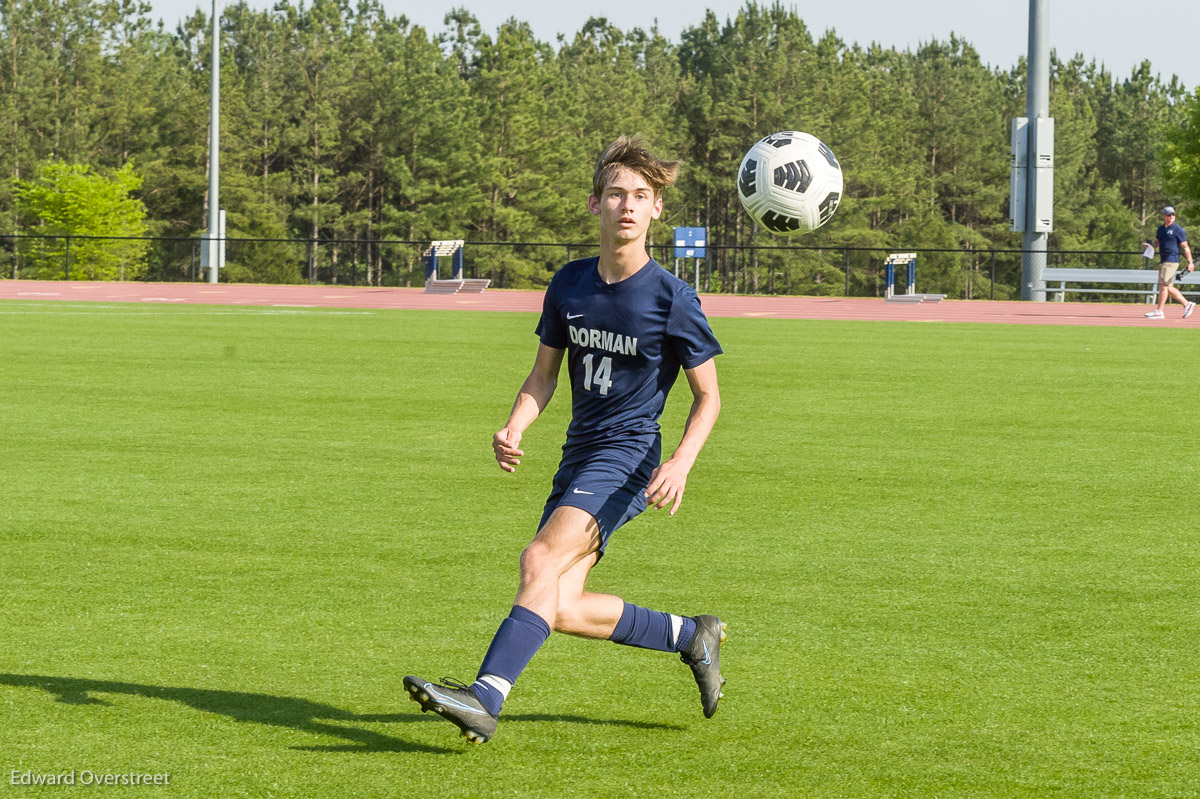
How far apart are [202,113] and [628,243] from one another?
81685 millimetres

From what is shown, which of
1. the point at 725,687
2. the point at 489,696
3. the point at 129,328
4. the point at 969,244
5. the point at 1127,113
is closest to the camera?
the point at 489,696

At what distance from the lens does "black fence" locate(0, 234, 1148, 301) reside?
66.9 metres

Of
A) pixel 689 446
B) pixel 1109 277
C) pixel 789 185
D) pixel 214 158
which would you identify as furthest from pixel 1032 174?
pixel 689 446

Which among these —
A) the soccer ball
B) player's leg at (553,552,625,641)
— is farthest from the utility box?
player's leg at (553,552,625,641)

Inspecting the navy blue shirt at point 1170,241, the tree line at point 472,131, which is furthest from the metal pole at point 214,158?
the navy blue shirt at point 1170,241

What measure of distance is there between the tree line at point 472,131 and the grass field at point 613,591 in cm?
5955

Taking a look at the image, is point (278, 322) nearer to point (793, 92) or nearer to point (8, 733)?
point (8, 733)

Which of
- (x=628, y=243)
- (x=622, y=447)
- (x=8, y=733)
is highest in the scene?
(x=628, y=243)

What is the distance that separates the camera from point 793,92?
92250 mm

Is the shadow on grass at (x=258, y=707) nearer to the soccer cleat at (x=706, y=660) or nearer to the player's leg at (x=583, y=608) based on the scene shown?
the player's leg at (x=583, y=608)

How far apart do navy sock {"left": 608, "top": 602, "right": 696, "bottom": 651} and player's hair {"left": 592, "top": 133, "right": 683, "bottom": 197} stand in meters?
1.35

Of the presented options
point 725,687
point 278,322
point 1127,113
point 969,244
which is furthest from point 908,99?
point 725,687

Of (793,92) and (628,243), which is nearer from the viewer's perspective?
(628,243)

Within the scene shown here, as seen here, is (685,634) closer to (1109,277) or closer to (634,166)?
(634,166)
